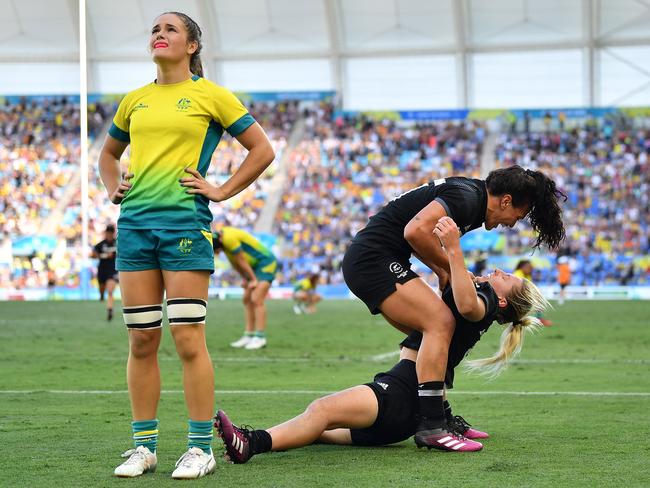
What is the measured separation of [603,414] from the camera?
754 cm

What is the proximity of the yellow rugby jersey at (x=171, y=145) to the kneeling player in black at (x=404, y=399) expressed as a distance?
3.33 ft

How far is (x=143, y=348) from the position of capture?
17.7 feet

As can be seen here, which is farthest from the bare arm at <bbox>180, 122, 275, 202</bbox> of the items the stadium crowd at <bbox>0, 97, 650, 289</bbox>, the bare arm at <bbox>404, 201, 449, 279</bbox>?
the stadium crowd at <bbox>0, 97, 650, 289</bbox>

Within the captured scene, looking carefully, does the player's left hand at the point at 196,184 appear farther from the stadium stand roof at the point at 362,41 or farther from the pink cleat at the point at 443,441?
the stadium stand roof at the point at 362,41

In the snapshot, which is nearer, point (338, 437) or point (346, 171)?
point (338, 437)

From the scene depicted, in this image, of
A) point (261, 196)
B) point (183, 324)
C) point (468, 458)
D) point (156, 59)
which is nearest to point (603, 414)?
point (468, 458)

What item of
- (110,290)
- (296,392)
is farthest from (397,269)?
(110,290)

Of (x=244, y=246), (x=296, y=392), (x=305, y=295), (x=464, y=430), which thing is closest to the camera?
(x=464, y=430)

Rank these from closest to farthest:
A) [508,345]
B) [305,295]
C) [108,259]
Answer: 1. [508,345]
2. [108,259]
3. [305,295]

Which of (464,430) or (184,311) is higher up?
(184,311)

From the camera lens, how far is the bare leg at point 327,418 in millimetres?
5629

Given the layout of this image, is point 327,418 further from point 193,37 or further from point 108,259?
point 108,259

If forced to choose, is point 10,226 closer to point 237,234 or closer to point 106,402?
point 237,234

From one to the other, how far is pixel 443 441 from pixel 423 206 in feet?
4.30
